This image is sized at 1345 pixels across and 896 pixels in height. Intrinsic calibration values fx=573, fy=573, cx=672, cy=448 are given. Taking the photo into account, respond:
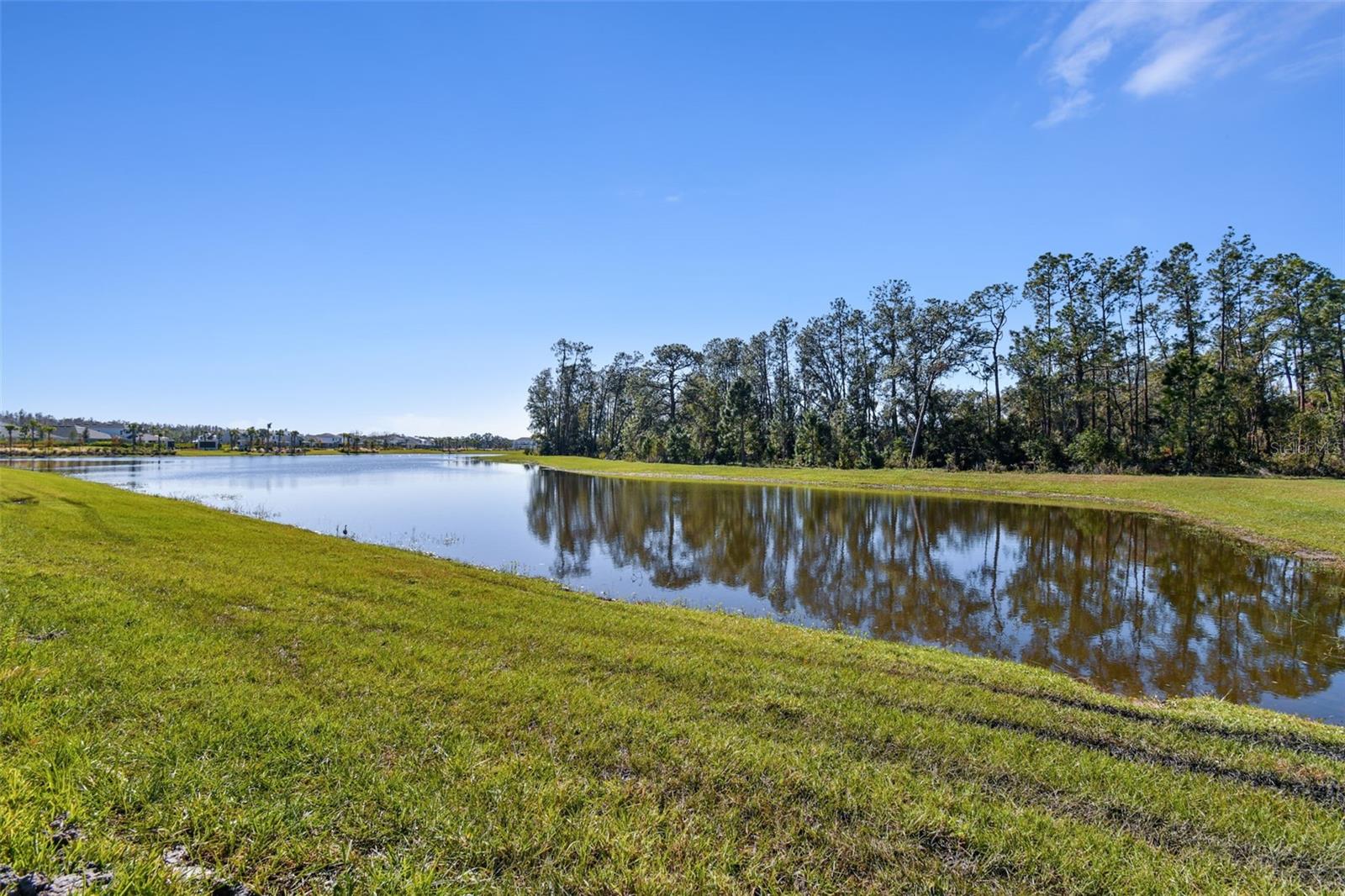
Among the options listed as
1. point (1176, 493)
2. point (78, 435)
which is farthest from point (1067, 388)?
point (78, 435)

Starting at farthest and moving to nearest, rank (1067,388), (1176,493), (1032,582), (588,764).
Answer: (1067,388) → (1176,493) → (1032,582) → (588,764)

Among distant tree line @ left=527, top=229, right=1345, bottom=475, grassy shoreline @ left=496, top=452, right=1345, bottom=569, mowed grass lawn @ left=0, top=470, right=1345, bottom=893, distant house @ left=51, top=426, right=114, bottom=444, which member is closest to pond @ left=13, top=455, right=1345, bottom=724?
grassy shoreline @ left=496, top=452, right=1345, bottom=569

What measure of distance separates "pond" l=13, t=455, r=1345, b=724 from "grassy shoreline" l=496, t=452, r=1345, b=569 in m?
1.79

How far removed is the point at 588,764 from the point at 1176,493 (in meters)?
37.8

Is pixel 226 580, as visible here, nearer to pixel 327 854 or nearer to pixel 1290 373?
pixel 327 854

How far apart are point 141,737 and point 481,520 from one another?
70.2 ft

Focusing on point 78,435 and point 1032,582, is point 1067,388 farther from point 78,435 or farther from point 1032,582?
point 78,435

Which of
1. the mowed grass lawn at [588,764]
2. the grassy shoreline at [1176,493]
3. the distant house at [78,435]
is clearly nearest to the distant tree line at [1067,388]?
the grassy shoreline at [1176,493]

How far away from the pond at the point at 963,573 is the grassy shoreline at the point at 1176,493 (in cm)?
179

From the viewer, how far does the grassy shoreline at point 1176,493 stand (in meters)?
18.8

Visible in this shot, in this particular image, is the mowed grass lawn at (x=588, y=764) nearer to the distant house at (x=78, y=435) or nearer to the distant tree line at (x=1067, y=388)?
the distant tree line at (x=1067, y=388)

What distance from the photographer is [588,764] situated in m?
4.08

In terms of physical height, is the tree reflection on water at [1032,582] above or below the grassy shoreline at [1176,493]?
below

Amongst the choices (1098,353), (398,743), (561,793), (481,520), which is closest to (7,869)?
(398,743)
